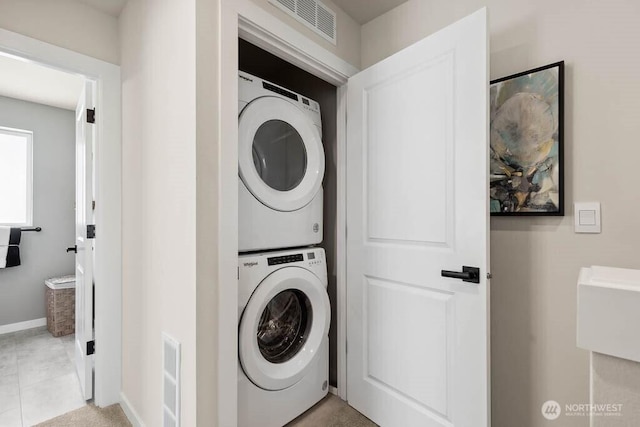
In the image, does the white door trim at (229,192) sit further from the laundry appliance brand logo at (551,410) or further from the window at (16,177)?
the window at (16,177)

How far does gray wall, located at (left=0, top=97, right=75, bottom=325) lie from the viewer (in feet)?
10.3

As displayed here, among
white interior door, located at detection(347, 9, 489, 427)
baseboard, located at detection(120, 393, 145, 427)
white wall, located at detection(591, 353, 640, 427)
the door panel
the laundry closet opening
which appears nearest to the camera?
white wall, located at detection(591, 353, 640, 427)

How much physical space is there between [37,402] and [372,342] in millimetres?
2093

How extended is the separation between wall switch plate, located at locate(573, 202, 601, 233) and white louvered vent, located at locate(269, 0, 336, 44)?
1.44 metres

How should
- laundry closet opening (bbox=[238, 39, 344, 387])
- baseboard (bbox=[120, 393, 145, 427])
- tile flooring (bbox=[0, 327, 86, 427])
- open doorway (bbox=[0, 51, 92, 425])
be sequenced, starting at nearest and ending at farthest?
baseboard (bbox=[120, 393, 145, 427]) < tile flooring (bbox=[0, 327, 86, 427]) < laundry closet opening (bbox=[238, 39, 344, 387]) < open doorway (bbox=[0, 51, 92, 425])

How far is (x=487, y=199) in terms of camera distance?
4.06ft

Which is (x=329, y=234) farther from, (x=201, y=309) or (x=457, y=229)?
(x=201, y=309)

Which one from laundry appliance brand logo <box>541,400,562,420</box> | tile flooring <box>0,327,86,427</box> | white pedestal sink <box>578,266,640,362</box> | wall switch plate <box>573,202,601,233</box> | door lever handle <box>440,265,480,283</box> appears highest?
wall switch plate <box>573,202,601,233</box>

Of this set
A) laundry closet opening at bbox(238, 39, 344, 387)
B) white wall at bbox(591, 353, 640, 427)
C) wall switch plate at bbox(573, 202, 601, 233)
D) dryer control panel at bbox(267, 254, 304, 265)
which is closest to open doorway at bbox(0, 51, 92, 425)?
laundry closet opening at bbox(238, 39, 344, 387)

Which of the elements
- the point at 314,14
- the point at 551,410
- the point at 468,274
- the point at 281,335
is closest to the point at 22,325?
the point at 281,335

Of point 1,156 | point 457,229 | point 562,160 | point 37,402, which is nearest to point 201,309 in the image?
point 457,229

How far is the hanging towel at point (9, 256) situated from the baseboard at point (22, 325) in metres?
0.61

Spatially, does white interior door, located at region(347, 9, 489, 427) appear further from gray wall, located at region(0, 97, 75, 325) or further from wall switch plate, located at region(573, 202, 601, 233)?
gray wall, located at region(0, 97, 75, 325)

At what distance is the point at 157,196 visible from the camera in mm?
1472
